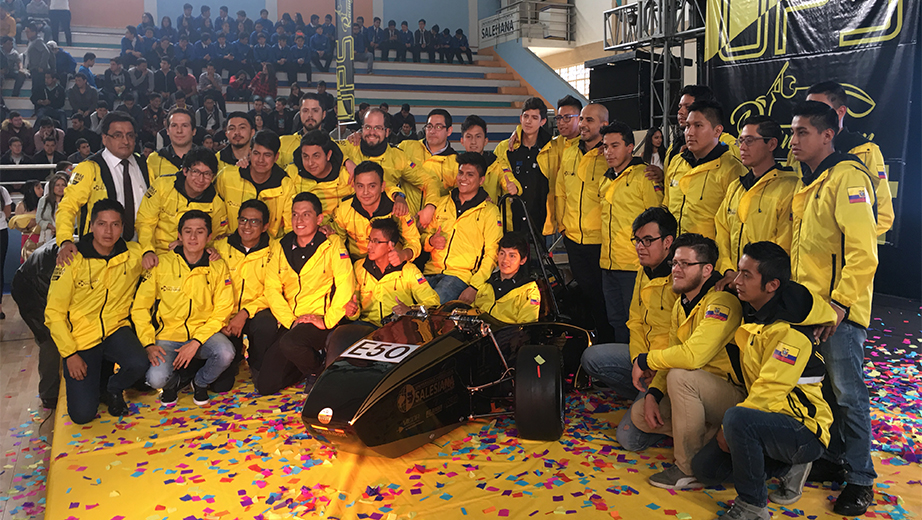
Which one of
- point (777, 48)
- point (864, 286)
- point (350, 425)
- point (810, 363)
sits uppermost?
point (777, 48)

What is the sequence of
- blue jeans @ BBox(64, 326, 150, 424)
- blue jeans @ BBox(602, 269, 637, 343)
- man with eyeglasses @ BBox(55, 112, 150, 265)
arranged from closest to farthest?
1. blue jeans @ BBox(64, 326, 150, 424)
2. man with eyeglasses @ BBox(55, 112, 150, 265)
3. blue jeans @ BBox(602, 269, 637, 343)

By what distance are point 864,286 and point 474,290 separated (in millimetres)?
2477

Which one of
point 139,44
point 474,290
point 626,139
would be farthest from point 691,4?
point 139,44

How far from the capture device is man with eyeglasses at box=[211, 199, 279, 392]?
4.75m

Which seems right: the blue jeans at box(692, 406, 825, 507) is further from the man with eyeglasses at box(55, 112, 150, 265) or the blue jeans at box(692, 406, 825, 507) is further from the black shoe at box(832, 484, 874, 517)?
the man with eyeglasses at box(55, 112, 150, 265)

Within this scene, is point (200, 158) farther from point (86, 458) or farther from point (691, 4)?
point (691, 4)

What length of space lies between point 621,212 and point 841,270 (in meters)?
1.71

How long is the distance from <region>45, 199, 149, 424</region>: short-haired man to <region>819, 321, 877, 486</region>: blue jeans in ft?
13.0

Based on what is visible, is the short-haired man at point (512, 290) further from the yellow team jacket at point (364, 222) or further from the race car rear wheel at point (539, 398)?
the yellow team jacket at point (364, 222)

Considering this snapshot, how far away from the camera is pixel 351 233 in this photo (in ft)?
17.1

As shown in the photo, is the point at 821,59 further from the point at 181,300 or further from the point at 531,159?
the point at 181,300

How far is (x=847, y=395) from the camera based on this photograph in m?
3.12

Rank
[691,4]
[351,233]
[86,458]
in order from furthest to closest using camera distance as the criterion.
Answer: [691,4], [351,233], [86,458]

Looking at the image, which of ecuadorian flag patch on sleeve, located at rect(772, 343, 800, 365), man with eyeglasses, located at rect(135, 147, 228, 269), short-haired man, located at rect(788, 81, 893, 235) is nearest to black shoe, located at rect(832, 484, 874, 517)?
ecuadorian flag patch on sleeve, located at rect(772, 343, 800, 365)
